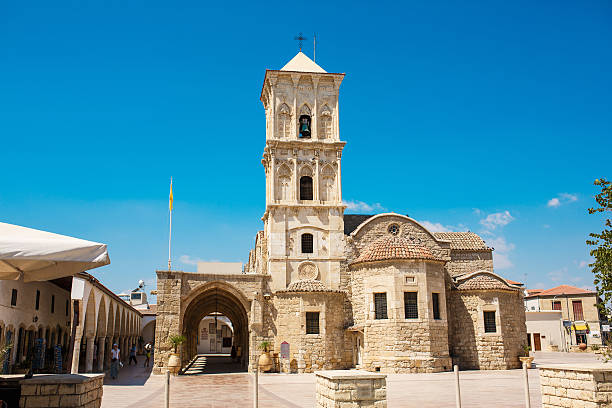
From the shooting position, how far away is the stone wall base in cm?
814

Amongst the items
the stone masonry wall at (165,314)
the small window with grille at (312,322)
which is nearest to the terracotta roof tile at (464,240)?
the small window with grille at (312,322)

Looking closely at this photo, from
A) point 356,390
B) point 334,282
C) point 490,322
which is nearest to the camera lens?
point 356,390

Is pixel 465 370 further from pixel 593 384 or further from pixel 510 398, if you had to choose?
pixel 593 384

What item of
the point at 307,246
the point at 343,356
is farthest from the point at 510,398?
the point at 307,246

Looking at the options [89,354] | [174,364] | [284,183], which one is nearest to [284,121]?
[284,183]

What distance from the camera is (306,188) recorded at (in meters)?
31.1

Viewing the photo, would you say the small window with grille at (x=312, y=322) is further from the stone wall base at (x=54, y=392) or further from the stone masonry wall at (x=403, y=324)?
the stone wall base at (x=54, y=392)

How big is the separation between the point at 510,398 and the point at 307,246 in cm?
1655

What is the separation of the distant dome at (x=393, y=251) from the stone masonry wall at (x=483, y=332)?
3.29 m

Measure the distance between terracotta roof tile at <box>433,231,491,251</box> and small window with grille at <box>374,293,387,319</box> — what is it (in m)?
8.64

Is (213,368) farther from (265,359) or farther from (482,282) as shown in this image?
(482,282)

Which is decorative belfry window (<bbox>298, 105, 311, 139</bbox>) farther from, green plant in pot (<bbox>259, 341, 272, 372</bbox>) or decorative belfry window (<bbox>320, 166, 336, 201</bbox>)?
green plant in pot (<bbox>259, 341, 272, 372</bbox>)

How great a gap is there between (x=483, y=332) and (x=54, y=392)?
22.8 meters

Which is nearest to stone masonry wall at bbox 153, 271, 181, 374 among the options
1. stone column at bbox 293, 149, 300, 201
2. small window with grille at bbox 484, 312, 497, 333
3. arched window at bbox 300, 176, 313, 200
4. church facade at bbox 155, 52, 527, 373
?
church facade at bbox 155, 52, 527, 373
